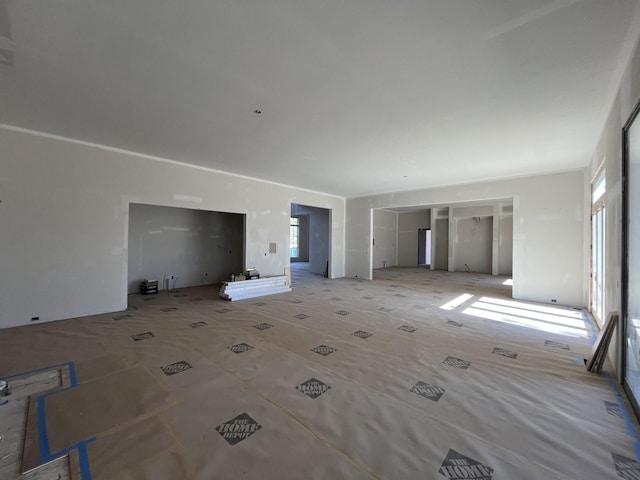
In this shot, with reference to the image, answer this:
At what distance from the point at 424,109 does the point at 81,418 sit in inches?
160

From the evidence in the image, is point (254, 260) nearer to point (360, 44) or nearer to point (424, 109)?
point (424, 109)

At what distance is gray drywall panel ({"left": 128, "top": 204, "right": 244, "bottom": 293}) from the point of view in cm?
651

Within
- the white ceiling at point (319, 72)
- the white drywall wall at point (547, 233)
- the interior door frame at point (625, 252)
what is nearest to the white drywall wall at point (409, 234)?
the white drywall wall at point (547, 233)

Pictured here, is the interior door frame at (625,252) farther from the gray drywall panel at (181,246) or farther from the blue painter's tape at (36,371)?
the gray drywall panel at (181,246)

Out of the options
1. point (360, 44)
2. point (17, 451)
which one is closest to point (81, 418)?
point (17, 451)

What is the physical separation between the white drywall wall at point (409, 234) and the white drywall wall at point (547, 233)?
683 centimetres

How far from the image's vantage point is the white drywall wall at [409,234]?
13.4 metres

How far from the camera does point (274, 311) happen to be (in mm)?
4887

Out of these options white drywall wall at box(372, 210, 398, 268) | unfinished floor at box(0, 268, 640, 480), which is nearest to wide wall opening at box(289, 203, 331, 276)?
white drywall wall at box(372, 210, 398, 268)

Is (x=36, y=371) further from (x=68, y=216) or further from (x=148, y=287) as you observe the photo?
(x=148, y=287)

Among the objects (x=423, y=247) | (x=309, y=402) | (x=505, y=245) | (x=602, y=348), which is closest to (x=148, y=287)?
(x=309, y=402)

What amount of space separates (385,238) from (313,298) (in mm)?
Answer: 7740

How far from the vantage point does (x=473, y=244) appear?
11.7 meters

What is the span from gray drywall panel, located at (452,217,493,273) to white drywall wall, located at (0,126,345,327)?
10.7m
